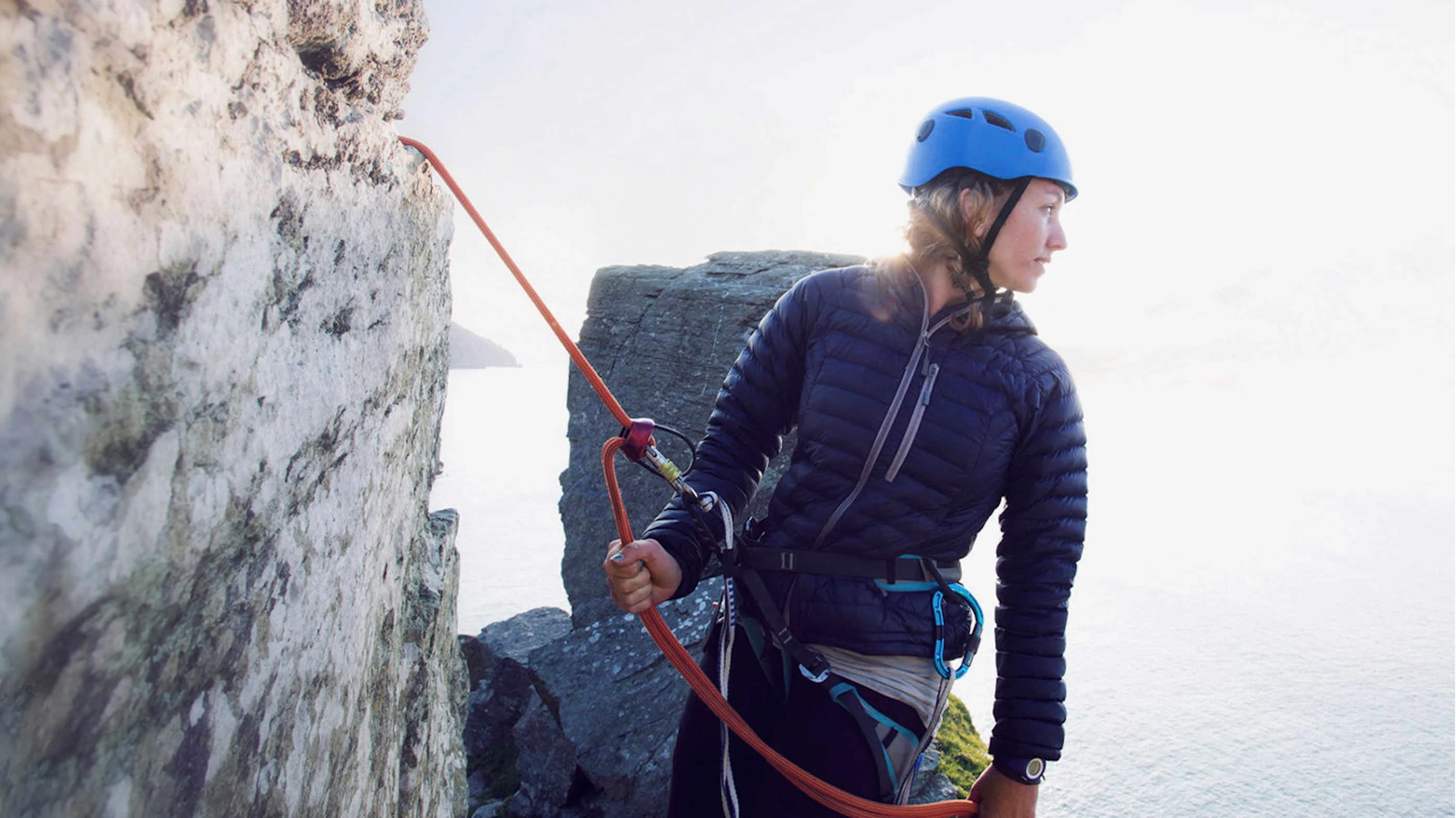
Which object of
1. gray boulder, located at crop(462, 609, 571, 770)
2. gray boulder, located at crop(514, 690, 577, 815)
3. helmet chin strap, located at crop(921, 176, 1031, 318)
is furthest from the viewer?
gray boulder, located at crop(462, 609, 571, 770)

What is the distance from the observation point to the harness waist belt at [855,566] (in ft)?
7.07

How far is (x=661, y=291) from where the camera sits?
20.8 ft

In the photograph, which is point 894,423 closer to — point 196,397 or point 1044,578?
point 1044,578

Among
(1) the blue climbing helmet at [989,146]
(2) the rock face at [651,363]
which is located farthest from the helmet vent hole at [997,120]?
(2) the rock face at [651,363]

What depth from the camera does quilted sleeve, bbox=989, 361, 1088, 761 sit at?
2146mm

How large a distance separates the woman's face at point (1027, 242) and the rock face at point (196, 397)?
1580 mm

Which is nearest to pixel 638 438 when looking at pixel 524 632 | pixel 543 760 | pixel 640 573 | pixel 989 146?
pixel 640 573

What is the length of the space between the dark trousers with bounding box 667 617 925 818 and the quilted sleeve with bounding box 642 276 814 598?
43 cm

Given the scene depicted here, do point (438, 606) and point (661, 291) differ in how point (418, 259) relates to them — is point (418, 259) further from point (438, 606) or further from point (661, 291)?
point (661, 291)

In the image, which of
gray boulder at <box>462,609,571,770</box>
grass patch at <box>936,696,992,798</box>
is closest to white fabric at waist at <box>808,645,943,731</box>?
grass patch at <box>936,696,992,798</box>

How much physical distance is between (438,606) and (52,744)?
176 cm

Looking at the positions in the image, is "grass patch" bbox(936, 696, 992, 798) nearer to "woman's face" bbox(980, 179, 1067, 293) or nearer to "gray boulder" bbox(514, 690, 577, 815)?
"gray boulder" bbox(514, 690, 577, 815)

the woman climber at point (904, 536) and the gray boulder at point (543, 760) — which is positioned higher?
the woman climber at point (904, 536)

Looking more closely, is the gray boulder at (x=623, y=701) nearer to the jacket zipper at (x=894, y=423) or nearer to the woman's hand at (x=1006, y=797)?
the woman's hand at (x=1006, y=797)
